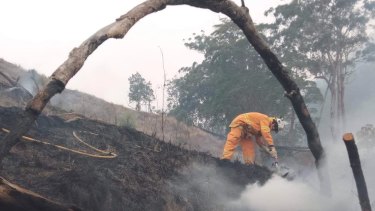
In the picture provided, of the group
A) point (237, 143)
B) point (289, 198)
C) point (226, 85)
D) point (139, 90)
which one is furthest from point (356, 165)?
point (139, 90)

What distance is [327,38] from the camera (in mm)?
26719

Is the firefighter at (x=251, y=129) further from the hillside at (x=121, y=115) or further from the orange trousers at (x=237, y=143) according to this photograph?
the hillside at (x=121, y=115)

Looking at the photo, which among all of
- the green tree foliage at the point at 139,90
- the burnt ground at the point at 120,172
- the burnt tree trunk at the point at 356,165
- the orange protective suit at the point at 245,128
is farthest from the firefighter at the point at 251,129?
the green tree foliage at the point at 139,90

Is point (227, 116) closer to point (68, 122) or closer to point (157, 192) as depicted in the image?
point (68, 122)

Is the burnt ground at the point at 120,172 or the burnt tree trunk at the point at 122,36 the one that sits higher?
the burnt tree trunk at the point at 122,36

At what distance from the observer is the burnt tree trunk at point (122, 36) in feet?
8.55

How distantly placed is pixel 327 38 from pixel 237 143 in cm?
1989

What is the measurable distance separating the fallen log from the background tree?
25067 millimetres

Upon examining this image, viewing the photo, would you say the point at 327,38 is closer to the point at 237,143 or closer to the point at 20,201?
the point at 237,143

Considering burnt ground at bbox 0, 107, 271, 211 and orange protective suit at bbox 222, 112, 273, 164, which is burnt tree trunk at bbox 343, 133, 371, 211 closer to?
burnt ground at bbox 0, 107, 271, 211

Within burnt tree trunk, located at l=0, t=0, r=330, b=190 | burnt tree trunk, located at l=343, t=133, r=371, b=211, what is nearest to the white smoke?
burnt tree trunk, located at l=0, t=0, r=330, b=190

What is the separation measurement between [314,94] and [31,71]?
17543 mm

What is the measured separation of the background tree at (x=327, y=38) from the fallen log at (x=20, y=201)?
2507cm

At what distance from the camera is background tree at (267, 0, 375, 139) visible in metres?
26.9
